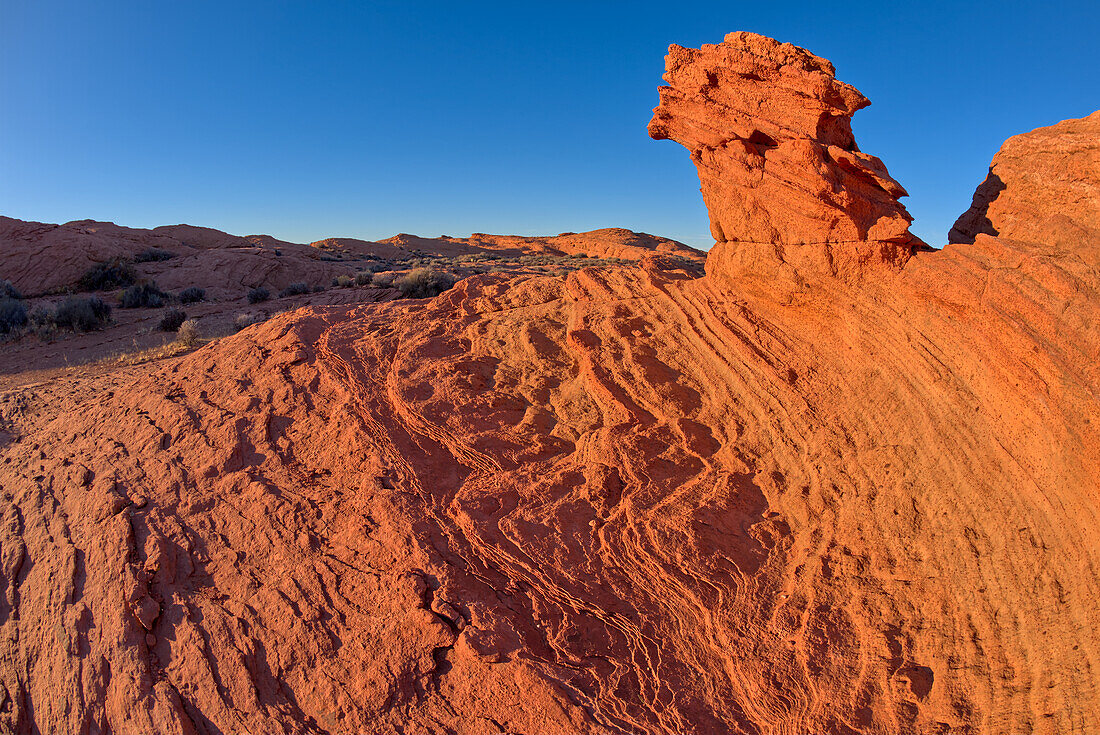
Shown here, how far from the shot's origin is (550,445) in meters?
4.75

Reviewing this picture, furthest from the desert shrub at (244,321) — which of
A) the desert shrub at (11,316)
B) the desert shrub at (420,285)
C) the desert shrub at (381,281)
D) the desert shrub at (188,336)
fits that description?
the desert shrub at (11,316)

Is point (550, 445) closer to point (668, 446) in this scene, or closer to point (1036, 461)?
point (668, 446)

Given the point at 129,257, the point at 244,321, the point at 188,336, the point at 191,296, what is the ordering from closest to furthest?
the point at 188,336
the point at 244,321
the point at 191,296
the point at 129,257

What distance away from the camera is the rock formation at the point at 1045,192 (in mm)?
4508

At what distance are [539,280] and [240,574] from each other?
456cm

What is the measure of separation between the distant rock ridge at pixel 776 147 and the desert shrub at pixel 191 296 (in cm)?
1837

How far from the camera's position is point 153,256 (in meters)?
26.2

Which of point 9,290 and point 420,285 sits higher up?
point 420,285

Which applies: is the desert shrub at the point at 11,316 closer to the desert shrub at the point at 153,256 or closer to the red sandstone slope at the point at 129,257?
the red sandstone slope at the point at 129,257

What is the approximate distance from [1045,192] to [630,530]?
15.4 ft

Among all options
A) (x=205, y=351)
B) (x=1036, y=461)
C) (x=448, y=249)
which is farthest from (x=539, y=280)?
(x=448, y=249)

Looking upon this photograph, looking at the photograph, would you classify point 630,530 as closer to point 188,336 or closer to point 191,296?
point 188,336

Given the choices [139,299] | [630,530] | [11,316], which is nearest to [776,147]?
[630,530]

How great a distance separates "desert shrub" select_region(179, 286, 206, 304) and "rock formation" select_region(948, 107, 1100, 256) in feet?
68.4
